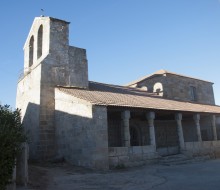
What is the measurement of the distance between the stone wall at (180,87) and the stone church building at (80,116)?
10.2ft

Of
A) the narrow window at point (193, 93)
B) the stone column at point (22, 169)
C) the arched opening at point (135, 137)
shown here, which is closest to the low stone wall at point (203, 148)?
the arched opening at point (135, 137)

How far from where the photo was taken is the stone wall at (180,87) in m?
21.5

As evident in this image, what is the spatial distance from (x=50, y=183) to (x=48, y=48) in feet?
29.0

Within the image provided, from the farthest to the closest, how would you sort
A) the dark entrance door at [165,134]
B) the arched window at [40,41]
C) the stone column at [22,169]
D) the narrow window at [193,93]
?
Result: the narrow window at [193,93]
the dark entrance door at [165,134]
the arched window at [40,41]
the stone column at [22,169]

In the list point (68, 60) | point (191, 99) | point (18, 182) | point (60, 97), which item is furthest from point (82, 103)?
point (191, 99)

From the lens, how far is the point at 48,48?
47.8ft

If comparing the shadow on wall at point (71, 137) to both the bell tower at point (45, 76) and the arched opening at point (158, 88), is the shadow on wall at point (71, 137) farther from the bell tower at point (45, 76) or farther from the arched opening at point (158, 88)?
the arched opening at point (158, 88)

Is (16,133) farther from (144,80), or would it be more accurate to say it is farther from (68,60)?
(144,80)

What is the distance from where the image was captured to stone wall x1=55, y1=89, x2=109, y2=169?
11031 mm

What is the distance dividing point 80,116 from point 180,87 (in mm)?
13039

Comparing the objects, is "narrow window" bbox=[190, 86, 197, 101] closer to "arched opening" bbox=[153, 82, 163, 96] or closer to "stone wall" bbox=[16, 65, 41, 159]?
"arched opening" bbox=[153, 82, 163, 96]

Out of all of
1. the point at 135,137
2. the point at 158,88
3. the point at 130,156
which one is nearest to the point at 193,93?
the point at 158,88

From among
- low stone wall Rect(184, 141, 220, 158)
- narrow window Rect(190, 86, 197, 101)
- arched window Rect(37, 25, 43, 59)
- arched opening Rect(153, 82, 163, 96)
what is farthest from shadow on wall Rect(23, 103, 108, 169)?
narrow window Rect(190, 86, 197, 101)

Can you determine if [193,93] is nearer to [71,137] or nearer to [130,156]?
[130,156]
